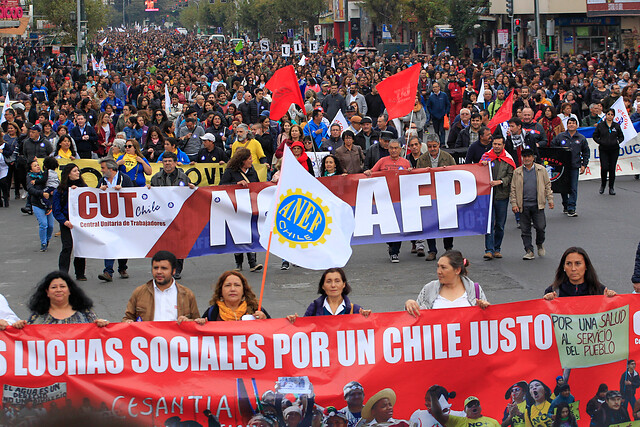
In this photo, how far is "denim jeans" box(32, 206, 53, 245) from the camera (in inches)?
522

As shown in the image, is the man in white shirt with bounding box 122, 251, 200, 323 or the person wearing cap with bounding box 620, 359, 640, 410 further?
the man in white shirt with bounding box 122, 251, 200, 323

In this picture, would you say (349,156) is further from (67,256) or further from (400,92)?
(67,256)

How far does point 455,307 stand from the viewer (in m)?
6.49

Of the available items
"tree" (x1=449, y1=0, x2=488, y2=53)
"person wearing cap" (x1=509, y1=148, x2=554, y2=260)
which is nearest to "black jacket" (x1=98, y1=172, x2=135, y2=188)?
"person wearing cap" (x1=509, y1=148, x2=554, y2=260)

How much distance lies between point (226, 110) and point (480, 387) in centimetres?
1693

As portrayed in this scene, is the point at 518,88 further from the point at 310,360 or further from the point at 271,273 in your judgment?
the point at 310,360

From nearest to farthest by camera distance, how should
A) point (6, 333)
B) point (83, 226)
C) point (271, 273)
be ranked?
point (6, 333)
point (83, 226)
point (271, 273)

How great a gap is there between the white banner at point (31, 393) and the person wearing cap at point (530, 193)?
281 inches

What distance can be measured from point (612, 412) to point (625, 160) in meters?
12.2

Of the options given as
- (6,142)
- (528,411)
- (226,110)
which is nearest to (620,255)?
(528,411)

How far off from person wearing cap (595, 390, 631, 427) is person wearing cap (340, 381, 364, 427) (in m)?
1.50

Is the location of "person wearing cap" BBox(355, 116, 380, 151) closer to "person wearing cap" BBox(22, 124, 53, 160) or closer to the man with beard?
"person wearing cap" BBox(22, 124, 53, 160)

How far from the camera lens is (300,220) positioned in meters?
6.99

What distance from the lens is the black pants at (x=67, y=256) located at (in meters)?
11.2
